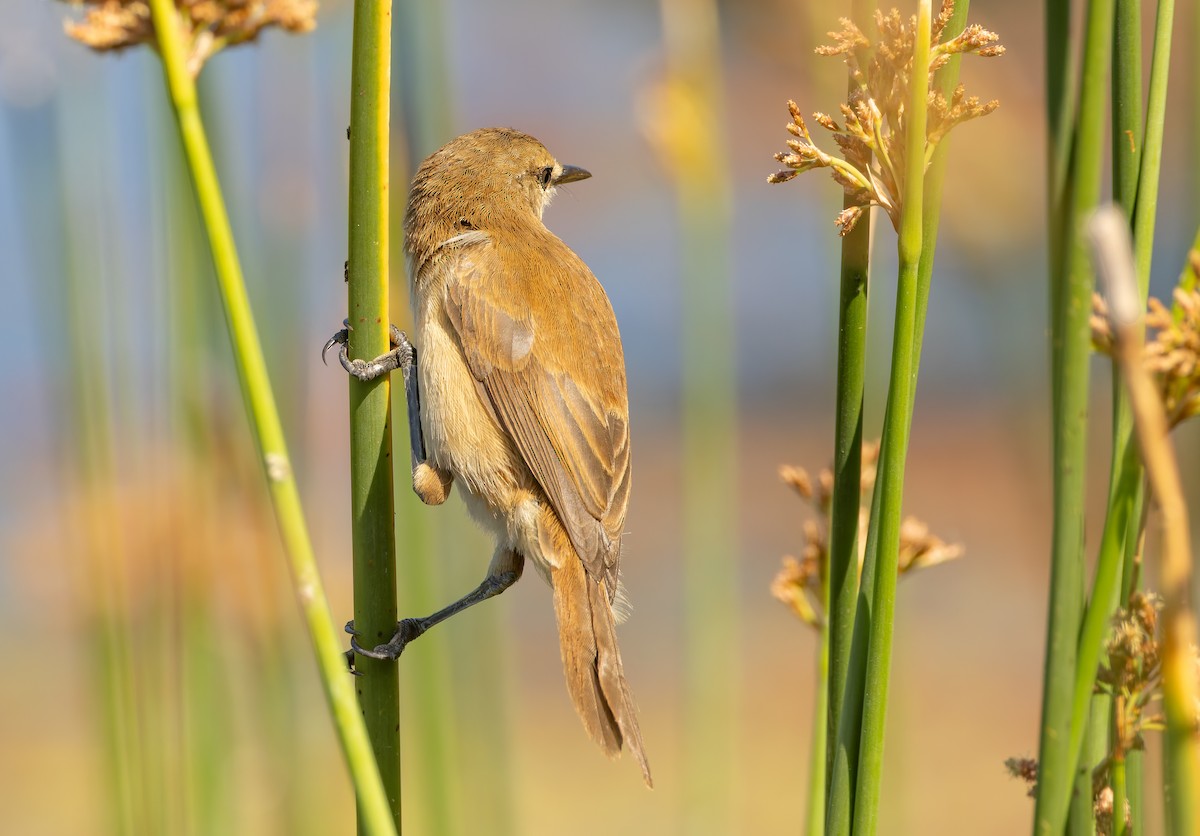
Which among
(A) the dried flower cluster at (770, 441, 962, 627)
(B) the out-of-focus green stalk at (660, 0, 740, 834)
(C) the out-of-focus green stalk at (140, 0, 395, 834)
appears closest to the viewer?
(C) the out-of-focus green stalk at (140, 0, 395, 834)

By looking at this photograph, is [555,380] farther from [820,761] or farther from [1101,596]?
[1101,596]

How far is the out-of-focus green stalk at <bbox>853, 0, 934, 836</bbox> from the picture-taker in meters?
1.13

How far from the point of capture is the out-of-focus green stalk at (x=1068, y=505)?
108 cm

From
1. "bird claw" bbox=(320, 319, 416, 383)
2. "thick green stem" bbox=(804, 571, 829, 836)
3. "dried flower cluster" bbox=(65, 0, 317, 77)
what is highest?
"dried flower cluster" bbox=(65, 0, 317, 77)

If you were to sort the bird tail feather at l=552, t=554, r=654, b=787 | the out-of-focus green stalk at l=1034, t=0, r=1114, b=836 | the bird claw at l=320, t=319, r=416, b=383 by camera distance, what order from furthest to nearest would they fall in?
the bird tail feather at l=552, t=554, r=654, b=787, the bird claw at l=320, t=319, r=416, b=383, the out-of-focus green stalk at l=1034, t=0, r=1114, b=836

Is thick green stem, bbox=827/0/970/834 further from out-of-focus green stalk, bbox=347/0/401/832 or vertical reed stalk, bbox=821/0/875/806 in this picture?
out-of-focus green stalk, bbox=347/0/401/832

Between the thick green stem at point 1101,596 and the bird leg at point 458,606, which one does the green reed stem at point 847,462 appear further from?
the bird leg at point 458,606

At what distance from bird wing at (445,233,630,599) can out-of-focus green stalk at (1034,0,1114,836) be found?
4.04 ft

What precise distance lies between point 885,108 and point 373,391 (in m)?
0.79

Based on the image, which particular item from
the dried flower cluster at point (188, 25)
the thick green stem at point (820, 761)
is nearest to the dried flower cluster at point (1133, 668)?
the thick green stem at point (820, 761)

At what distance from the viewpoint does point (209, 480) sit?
2156mm

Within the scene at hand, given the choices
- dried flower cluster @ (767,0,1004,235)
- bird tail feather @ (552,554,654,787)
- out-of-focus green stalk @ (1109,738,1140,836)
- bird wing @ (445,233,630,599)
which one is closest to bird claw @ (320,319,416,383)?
bird wing @ (445,233,630,599)

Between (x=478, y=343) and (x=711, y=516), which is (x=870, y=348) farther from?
(x=478, y=343)

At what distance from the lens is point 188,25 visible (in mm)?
1029
